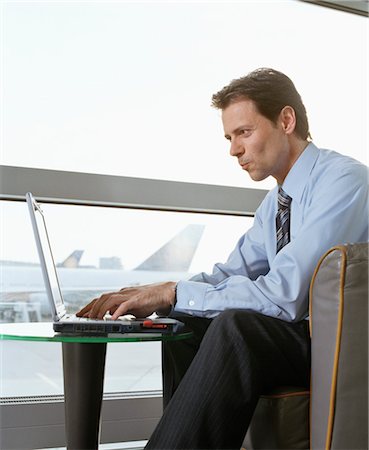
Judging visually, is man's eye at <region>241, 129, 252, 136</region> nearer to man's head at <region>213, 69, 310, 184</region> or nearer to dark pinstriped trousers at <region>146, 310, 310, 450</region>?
man's head at <region>213, 69, 310, 184</region>

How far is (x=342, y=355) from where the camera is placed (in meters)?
1.49

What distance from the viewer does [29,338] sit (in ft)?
5.22

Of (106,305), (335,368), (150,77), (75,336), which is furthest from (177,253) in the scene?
(335,368)

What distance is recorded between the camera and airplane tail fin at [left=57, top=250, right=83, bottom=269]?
276cm

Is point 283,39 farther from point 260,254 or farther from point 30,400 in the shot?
point 30,400

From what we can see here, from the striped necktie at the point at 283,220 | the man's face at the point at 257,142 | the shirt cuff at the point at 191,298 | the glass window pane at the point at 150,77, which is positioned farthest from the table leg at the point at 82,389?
the glass window pane at the point at 150,77

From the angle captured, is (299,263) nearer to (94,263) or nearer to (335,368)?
(335,368)

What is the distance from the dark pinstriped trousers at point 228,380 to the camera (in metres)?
1.49

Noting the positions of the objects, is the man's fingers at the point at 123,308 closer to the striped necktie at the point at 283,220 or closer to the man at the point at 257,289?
the man at the point at 257,289

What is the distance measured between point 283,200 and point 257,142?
23 centimetres

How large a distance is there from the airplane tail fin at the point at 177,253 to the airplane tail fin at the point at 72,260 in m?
0.28

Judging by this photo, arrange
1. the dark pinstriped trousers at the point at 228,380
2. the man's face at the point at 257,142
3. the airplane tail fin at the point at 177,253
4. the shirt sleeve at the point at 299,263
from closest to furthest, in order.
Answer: the dark pinstriped trousers at the point at 228,380 < the shirt sleeve at the point at 299,263 < the man's face at the point at 257,142 < the airplane tail fin at the point at 177,253

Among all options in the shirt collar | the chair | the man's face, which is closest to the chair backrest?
the chair

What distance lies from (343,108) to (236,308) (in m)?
1.91
